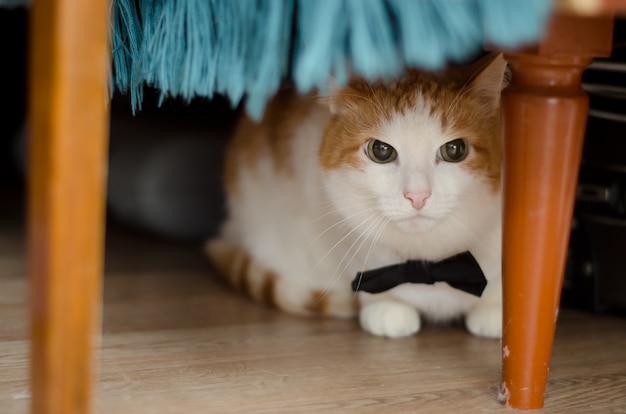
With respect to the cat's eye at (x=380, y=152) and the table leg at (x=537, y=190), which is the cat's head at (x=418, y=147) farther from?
the table leg at (x=537, y=190)

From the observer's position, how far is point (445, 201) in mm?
1410

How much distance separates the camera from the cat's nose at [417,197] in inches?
53.9

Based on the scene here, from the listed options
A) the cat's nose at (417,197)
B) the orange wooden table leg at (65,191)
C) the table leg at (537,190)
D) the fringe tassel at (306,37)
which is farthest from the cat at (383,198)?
the orange wooden table leg at (65,191)

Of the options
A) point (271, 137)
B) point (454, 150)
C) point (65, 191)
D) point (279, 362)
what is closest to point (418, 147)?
point (454, 150)

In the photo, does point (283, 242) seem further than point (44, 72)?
Yes

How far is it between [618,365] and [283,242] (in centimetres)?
77

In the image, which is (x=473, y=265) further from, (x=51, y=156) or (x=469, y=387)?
(x=51, y=156)

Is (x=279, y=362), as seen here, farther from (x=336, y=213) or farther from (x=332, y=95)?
(x=332, y=95)

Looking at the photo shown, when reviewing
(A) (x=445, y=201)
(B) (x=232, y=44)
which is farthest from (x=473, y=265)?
(B) (x=232, y=44)

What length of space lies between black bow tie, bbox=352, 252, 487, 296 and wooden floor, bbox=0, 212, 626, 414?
118 mm

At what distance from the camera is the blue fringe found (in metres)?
0.95

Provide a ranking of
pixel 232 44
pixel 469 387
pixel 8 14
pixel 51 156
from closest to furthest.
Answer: pixel 51 156
pixel 232 44
pixel 469 387
pixel 8 14

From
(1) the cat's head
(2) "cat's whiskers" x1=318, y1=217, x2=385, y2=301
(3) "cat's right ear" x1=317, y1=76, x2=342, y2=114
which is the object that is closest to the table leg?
(1) the cat's head

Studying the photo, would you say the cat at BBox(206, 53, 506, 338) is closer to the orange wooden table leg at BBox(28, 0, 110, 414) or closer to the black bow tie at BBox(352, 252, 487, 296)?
the black bow tie at BBox(352, 252, 487, 296)
